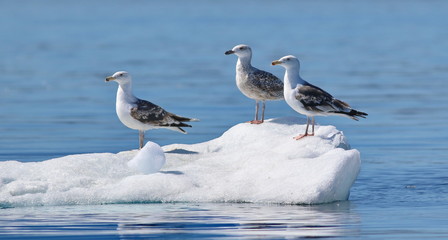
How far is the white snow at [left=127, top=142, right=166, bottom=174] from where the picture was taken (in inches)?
567

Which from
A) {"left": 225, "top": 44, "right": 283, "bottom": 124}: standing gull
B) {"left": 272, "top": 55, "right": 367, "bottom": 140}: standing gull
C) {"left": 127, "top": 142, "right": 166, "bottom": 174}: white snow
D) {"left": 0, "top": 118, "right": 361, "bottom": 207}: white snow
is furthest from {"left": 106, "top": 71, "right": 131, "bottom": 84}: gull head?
{"left": 272, "top": 55, "right": 367, "bottom": 140}: standing gull

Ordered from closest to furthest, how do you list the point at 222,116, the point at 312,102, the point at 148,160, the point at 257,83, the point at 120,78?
1. the point at 148,160
2. the point at 312,102
3. the point at 120,78
4. the point at 257,83
5. the point at 222,116

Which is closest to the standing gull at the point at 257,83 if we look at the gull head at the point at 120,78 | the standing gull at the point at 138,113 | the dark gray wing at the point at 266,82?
the dark gray wing at the point at 266,82

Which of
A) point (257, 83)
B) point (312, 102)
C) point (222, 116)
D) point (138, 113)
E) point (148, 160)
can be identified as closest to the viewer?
point (148, 160)

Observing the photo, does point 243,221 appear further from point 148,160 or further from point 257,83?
point 257,83

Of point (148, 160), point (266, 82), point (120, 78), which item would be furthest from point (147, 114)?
point (266, 82)

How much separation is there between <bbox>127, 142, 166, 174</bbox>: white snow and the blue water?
77cm

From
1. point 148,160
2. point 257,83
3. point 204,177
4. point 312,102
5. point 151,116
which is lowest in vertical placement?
point 204,177

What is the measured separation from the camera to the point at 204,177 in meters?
14.5

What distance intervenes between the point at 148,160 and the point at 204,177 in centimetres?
78

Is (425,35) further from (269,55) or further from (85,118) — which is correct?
(85,118)

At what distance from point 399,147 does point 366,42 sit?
40803 millimetres

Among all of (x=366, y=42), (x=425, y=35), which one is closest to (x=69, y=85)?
(x=366, y=42)

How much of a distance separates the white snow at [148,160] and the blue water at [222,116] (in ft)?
2.54
